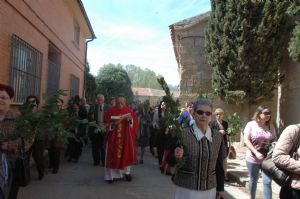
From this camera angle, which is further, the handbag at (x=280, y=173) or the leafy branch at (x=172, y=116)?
the handbag at (x=280, y=173)

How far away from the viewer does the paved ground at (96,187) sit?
7.19 meters

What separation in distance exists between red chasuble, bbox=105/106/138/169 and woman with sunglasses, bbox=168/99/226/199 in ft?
15.1

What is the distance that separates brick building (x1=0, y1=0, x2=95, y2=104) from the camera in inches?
336

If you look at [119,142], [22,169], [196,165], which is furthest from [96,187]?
[196,165]

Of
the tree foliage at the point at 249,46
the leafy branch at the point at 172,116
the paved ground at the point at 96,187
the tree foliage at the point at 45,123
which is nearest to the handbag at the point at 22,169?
the tree foliage at the point at 45,123

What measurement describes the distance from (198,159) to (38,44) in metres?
8.36

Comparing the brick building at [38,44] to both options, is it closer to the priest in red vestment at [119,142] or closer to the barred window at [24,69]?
the barred window at [24,69]

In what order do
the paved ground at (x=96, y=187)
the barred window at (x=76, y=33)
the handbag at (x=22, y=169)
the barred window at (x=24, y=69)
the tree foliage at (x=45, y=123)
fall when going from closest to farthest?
the tree foliage at (x=45, y=123)
the handbag at (x=22, y=169)
the paved ground at (x=96, y=187)
the barred window at (x=24, y=69)
the barred window at (x=76, y=33)

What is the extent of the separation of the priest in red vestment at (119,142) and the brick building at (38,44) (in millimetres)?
2103

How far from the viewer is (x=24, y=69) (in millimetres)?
9906

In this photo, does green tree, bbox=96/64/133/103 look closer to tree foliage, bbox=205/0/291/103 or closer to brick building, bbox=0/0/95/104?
brick building, bbox=0/0/95/104

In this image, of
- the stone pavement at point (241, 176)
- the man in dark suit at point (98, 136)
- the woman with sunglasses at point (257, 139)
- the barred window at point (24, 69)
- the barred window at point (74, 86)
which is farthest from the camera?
the barred window at point (74, 86)

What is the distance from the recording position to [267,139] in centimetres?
600

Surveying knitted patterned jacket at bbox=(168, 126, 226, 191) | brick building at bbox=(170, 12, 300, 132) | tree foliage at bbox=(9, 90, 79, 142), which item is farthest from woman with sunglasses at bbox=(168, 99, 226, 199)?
brick building at bbox=(170, 12, 300, 132)
